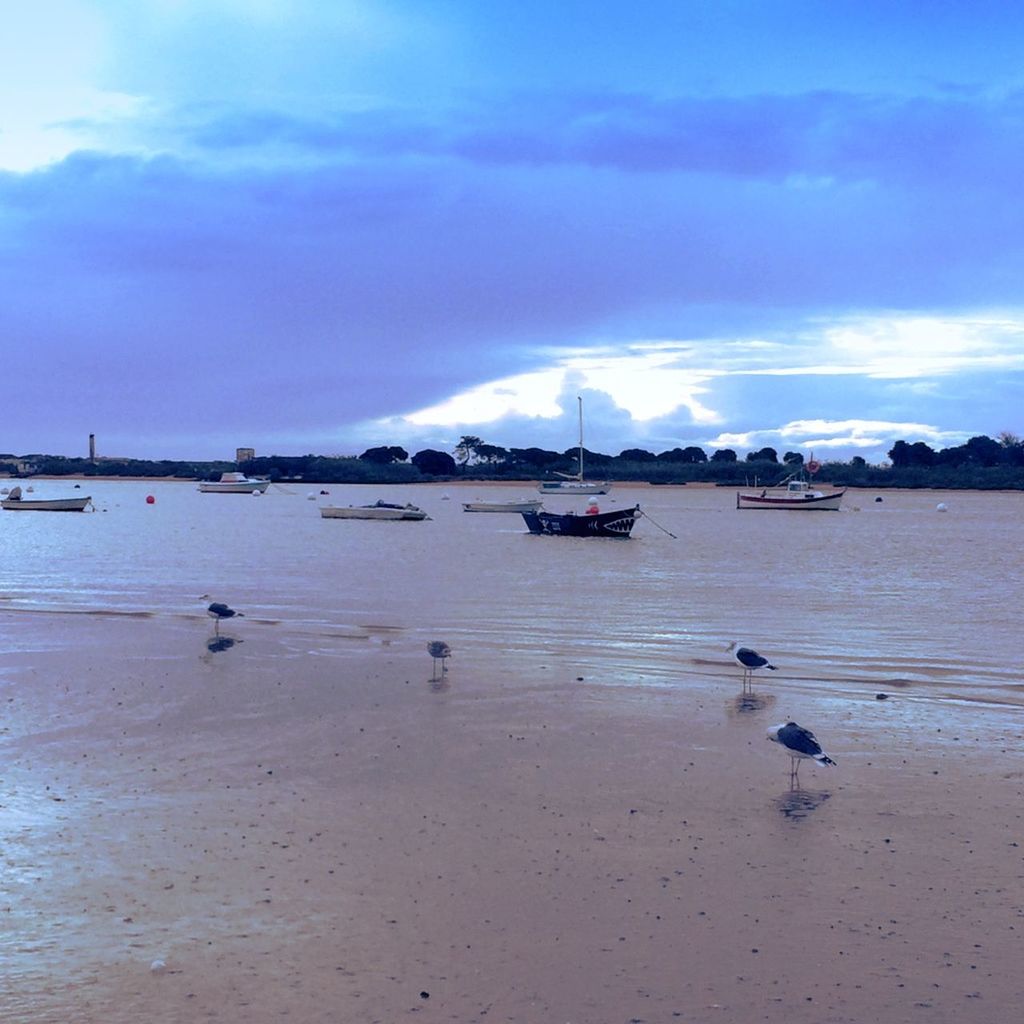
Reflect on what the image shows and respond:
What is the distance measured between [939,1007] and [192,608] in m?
17.6

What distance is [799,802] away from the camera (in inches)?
352

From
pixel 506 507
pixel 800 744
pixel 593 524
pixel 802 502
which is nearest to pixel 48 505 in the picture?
pixel 506 507

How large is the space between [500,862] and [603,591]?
18932mm

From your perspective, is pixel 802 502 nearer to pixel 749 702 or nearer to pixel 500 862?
pixel 749 702

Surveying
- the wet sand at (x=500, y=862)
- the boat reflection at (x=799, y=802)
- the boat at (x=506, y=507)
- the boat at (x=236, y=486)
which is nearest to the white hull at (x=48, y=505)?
the boat at (x=506, y=507)

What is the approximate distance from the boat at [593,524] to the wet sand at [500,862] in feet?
112

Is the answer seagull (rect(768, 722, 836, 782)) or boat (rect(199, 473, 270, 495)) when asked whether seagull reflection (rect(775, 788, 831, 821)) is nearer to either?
seagull (rect(768, 722, 836, 782))

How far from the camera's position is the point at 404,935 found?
21.0 feet

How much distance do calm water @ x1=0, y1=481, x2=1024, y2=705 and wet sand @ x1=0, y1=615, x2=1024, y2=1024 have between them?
12.5 feet

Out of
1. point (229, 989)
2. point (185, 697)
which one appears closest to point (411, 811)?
point (229, 989)

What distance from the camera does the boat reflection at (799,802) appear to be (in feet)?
28.3

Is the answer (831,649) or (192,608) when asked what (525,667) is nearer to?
(831,649)

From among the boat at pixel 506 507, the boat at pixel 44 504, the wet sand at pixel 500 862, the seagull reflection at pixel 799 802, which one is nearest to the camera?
the wet sand at pixel 500 862

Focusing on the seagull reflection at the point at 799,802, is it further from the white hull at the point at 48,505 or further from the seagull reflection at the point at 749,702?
the white hull at the point at 48,505
